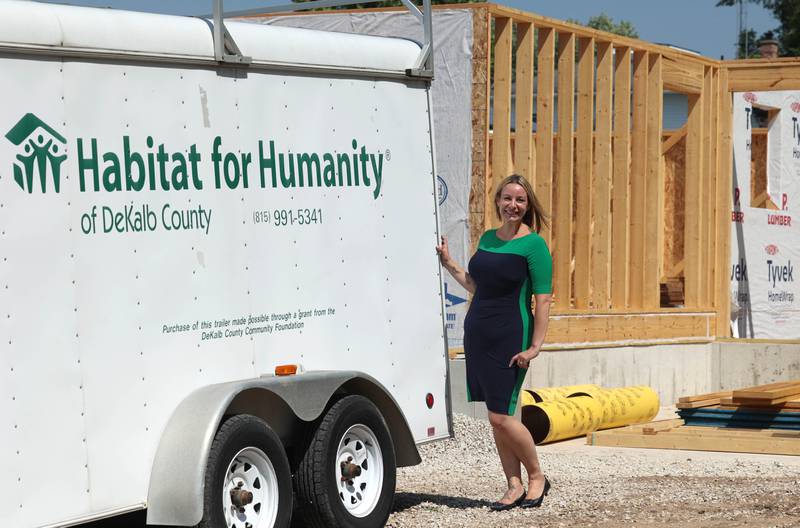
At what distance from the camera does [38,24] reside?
5.43 meters

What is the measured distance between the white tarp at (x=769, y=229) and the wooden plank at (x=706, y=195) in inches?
34.8

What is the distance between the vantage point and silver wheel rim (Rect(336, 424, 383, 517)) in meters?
6.99

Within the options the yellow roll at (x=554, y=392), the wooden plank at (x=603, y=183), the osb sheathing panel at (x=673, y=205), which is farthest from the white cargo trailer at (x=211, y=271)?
the osb sheathing panel at (x=673, y=205)

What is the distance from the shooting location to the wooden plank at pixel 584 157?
14.1 meters

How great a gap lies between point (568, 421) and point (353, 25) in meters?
4.52

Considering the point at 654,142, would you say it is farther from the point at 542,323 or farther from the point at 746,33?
the point at 746,33

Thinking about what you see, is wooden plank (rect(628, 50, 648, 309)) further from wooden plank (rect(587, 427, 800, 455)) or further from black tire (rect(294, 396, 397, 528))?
black tire (rect(294, 396, 397, 528))

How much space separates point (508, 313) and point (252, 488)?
2.07 meters

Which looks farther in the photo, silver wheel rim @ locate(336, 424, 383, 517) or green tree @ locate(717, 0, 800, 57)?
green tree @ locate(717, 0, 800, 57)

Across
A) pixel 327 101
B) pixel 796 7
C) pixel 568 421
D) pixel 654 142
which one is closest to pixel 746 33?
pixel 796 7

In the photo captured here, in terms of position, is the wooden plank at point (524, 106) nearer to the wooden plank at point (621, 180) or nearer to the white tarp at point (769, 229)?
the wooden plank at point (621, 180)

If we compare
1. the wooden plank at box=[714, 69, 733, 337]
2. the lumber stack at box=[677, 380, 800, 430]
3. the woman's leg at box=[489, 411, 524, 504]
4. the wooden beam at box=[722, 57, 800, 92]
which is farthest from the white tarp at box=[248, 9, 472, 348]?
the wooden beam at box=[722, 57, 800, 92]

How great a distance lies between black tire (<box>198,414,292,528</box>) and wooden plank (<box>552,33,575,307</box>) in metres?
7.77

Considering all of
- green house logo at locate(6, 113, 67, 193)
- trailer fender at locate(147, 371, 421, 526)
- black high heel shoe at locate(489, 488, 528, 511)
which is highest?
green house logo at locate(6, 113, 67, 193)
